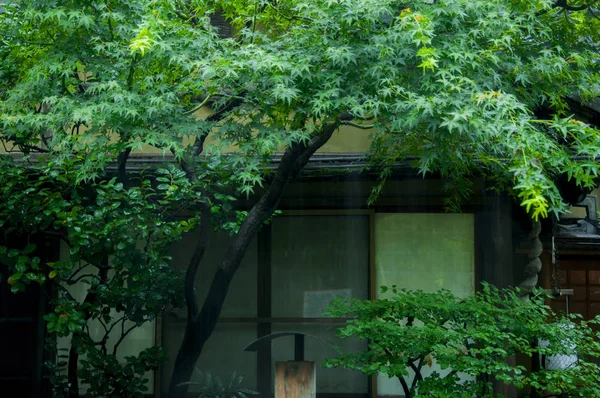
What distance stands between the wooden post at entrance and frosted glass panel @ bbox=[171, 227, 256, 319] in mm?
3979

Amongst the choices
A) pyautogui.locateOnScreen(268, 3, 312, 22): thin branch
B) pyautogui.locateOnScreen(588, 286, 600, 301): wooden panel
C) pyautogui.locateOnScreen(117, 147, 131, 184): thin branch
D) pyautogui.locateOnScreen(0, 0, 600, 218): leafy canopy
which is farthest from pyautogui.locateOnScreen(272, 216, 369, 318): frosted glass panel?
pyautogui.locateOnScreen(588, 286, 600, 301): wooden panel

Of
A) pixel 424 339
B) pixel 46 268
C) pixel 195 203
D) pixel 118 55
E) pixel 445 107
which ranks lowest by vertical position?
pixel 424 339

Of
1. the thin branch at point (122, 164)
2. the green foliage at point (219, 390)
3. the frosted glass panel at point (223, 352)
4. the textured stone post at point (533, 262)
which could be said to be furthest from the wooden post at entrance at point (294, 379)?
the textured stone post at point (533, 262)

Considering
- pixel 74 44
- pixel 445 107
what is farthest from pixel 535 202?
pixel 74 44

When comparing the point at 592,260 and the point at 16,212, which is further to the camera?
the point at 592,260

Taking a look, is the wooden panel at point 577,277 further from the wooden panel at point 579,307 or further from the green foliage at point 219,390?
the green foliage at point 219,390

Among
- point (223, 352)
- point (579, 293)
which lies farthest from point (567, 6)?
point (579, 293)

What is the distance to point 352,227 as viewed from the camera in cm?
1111

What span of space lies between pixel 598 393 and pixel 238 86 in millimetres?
4956

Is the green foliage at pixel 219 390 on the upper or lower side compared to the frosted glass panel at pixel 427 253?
lower

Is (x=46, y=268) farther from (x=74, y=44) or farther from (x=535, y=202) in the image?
(x=535, y=202)

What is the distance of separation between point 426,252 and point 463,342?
9.54 feet

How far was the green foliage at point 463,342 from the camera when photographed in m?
7.72

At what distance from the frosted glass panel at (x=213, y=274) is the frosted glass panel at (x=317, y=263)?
36 centimetres
